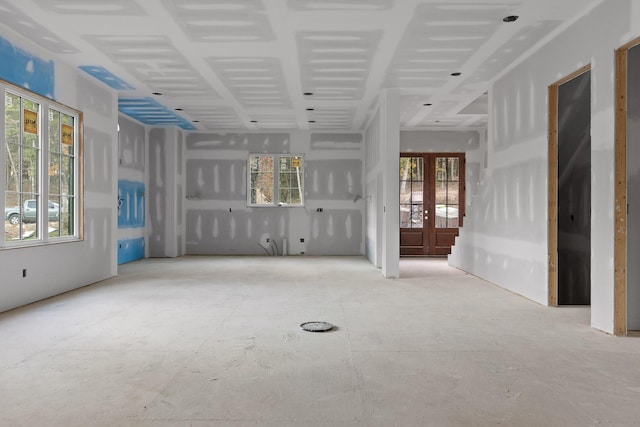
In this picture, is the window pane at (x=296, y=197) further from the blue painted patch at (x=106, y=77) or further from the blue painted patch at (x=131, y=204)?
the blue painted patch at (x=106, y=77)

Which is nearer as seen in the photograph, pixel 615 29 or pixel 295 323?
pixel 615 29

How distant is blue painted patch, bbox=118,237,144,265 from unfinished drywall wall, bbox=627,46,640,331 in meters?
9.12

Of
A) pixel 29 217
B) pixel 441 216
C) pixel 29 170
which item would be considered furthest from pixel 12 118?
pixel 441 216

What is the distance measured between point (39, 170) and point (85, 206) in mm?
1100

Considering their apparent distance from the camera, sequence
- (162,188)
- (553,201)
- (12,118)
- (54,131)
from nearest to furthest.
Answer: (12,118), (553,201), (54,131), (162,188)

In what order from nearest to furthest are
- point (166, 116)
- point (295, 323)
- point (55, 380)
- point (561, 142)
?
point (55, 380)
point (295, 323)
point (561, 142)
point (166, 116)

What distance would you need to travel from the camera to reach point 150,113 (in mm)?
9680

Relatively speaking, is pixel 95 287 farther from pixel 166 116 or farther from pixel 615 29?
pixel 615 29

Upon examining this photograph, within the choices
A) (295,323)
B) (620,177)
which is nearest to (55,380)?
(295,323)

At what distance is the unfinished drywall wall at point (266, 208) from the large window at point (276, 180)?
15 cm

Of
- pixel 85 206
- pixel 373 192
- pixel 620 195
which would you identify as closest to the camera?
pixel 620 195

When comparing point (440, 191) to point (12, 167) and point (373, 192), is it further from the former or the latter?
point (12, 167)

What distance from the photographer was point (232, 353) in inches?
142

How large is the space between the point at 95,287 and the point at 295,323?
3726mm
